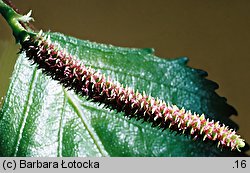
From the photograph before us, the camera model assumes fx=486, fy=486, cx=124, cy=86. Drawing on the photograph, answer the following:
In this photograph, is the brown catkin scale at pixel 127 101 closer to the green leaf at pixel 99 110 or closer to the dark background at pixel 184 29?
the green leaf at pixel 99 110

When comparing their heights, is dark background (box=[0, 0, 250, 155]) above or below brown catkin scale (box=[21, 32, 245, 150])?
above

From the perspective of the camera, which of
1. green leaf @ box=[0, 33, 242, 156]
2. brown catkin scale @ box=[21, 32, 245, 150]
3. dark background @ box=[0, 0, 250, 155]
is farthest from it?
dark background @ box=[0, 0, 250, 155]

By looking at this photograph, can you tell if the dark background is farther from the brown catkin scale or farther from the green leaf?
the brown catkin scale

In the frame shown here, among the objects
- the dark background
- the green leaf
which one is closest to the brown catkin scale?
the green leaf

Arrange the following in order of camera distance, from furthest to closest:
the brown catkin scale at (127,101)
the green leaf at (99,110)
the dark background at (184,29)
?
the dark background at (184,29)
the green leaf at (99,110)
the brown catkin scale at (127,101)

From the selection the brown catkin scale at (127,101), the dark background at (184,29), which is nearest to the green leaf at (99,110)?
the brown catkin scale at (127,101)
